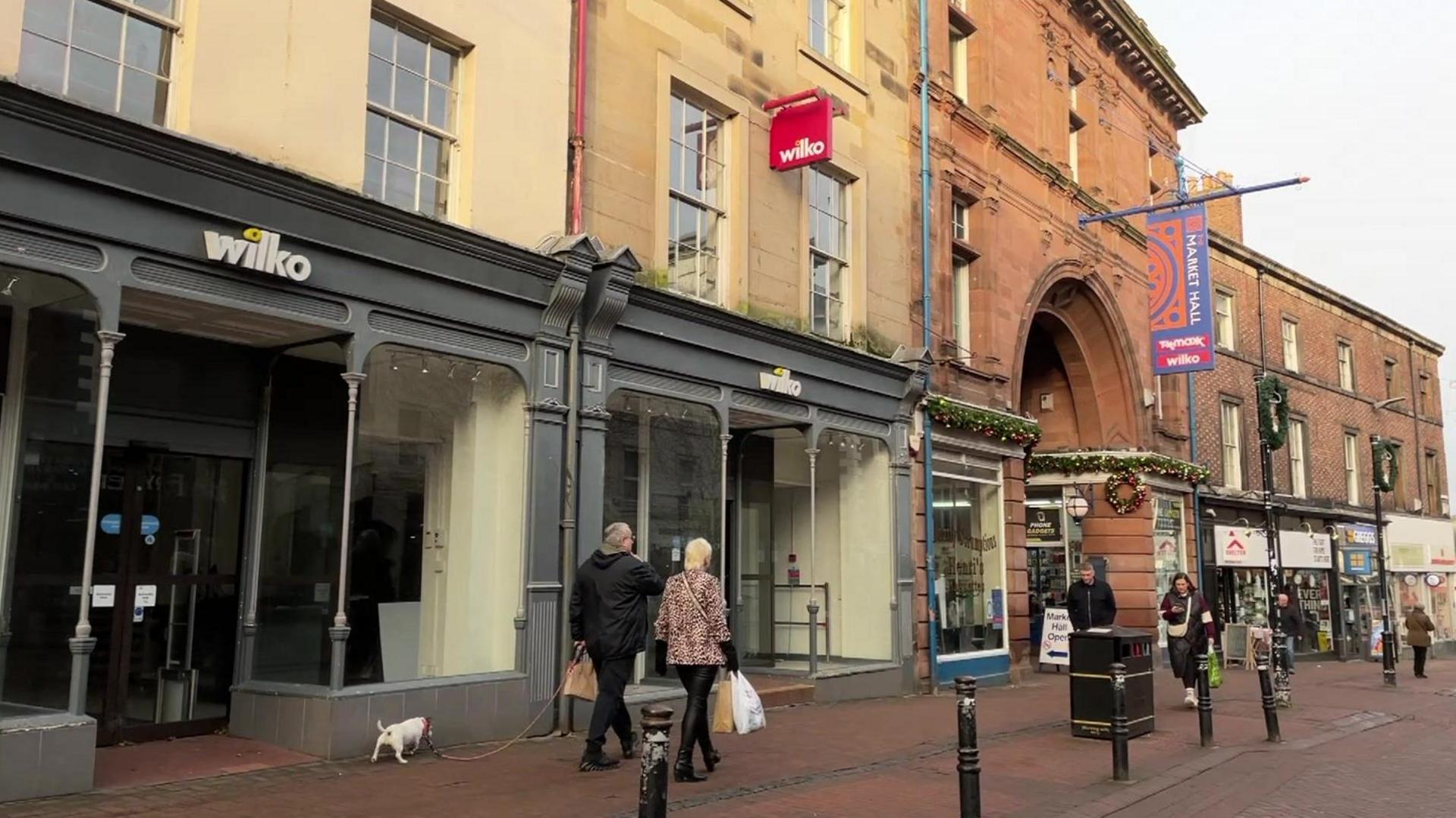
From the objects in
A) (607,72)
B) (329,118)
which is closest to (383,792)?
(329,118)

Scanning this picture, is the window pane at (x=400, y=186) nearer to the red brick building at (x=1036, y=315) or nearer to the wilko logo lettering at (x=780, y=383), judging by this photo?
the wilko logo lettering at (x=780, y=383)

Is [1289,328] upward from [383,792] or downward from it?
upward

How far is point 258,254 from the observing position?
8.47m

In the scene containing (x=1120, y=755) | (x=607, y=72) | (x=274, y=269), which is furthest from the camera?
(x=607, y=72)

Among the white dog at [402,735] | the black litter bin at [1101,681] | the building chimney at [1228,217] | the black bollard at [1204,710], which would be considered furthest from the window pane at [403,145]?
the building chimney at [1228,217]

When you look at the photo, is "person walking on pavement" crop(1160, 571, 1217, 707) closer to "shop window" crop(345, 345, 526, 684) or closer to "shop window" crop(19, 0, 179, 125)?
"shop window" crop(345, 345, 526, 684)

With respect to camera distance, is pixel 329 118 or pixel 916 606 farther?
pixel 916 606

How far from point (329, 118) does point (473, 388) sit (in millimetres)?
2731

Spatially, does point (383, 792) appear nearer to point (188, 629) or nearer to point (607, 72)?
point (188, 629)

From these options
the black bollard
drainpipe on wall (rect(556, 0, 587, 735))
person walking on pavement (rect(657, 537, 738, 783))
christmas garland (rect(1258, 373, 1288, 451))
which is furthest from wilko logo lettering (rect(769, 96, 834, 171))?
christmas garland (rect(1258, 373, 1288, 451))

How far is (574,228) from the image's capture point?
11.4 m

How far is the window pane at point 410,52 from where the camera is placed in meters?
10.1

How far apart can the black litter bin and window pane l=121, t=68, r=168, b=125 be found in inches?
373

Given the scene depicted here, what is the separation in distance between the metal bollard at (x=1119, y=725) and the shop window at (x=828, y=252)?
695cm
